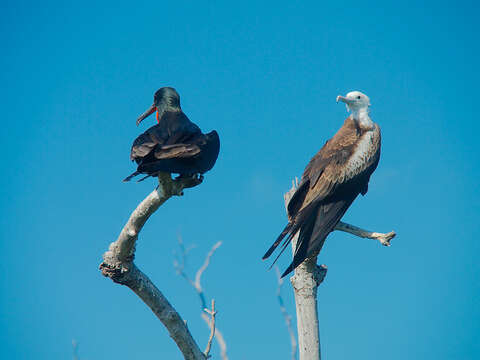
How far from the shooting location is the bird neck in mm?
5117

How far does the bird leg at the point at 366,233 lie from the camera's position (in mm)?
4168

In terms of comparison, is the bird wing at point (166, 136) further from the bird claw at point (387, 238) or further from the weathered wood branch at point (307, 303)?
the bird claw at point (387, 238)

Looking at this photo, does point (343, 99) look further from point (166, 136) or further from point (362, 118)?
point (166, 136)

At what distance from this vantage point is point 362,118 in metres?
5.15

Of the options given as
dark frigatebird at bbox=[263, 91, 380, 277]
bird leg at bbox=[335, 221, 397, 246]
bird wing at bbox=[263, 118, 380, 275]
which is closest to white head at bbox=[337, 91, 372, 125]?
dark frigatebird at bbox=[263, 91, 380, 277]

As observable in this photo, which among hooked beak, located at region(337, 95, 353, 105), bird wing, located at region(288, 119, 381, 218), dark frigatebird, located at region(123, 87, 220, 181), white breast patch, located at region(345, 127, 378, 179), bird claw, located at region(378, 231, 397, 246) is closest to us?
dark frigatebird, located at region(123, 87, 220, 181)

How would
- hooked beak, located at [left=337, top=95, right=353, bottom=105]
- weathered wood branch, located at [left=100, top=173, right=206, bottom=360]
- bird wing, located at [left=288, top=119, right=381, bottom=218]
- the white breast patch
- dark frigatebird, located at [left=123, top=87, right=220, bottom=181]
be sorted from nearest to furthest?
dark frigatebird, located at [left=123, top=87, right=220, bottom=181] → weathered wood branch, located at [left=100, top=173, right=206, bottom=360] → bird wing, located at [left=288, top=119, right=381, bottom=218] → the white breast patch → hooked beak, located at [left=337, top=95, right=353, bottom=105]

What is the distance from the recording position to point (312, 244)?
14.0 feet

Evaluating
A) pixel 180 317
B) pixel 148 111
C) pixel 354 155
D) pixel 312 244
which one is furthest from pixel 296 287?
pixel 148 111

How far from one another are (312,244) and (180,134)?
4.51 ft

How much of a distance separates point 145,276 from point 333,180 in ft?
6.06

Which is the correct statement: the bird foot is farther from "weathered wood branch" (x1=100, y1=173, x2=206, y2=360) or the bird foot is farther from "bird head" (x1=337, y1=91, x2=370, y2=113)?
"bird head" (x1=337, y1=91, x2=370, y2=113)

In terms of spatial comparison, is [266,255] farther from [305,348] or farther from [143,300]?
[143,300]

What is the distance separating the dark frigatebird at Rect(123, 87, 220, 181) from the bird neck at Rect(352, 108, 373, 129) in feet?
5.77
